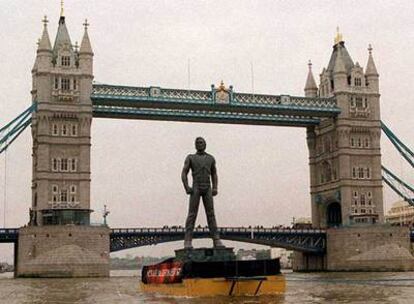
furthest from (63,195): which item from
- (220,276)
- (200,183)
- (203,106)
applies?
(220,276)

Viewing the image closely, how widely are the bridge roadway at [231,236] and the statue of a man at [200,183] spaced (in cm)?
6193

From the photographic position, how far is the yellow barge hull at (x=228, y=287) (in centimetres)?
3528

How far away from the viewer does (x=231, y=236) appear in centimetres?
10725

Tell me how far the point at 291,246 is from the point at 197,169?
74.7 metres

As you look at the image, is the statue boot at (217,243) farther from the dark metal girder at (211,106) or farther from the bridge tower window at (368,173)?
the bridge tower window at (368,173)

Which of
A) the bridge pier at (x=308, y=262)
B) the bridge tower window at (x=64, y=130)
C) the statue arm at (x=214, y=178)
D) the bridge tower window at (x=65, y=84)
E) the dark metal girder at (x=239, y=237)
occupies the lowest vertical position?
the bridge pier at (x=308, y=262)

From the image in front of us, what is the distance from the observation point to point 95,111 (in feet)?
343

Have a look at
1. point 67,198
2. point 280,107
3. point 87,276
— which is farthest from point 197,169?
point 280,107

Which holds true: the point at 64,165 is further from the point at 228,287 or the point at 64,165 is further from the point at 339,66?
the point at 228,287

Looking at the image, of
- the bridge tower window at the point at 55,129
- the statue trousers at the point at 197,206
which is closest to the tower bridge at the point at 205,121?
the bridge tower window at the point at 55,129

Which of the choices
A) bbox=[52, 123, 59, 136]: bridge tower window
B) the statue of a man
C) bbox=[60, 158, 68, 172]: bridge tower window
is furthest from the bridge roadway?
the statue of a man

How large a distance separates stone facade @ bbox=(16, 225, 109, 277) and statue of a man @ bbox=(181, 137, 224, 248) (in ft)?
181

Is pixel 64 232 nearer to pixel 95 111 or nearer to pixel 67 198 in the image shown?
pixel 67 198

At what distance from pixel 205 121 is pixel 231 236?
17.3 m
